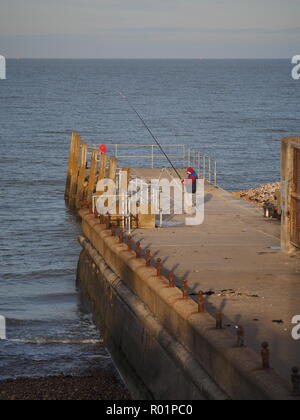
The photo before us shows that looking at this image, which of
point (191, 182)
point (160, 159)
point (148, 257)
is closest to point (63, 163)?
point (160, 159)

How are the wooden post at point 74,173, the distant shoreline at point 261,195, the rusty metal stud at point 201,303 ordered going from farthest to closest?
the wooden post at point 74,173 → the distant shoreline at point 261,195 → the rusty metal stud at point 201,303

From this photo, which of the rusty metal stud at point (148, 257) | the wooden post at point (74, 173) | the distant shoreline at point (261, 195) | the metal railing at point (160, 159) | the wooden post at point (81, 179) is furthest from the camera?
the metal railing at point (160, 159)

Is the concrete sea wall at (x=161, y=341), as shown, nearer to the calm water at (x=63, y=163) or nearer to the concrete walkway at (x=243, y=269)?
the concrete walkway at (x=243, y=269)

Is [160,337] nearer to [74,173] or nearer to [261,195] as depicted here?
[261,195]

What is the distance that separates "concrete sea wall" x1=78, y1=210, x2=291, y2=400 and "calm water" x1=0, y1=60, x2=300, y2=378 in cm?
124

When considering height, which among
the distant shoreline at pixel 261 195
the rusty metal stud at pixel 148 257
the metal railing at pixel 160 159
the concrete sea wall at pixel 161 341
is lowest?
the concrete sea wall at pixel 161 341

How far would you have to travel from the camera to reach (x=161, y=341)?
14.1 metres

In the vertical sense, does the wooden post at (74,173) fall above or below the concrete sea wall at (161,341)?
above

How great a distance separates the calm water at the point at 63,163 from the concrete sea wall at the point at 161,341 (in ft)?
4.06

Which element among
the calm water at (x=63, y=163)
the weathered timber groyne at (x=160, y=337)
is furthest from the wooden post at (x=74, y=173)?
the weathered timber groyne at (x=160, y=337)

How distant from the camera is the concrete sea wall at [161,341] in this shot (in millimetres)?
11094

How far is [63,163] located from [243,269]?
37.2 metres

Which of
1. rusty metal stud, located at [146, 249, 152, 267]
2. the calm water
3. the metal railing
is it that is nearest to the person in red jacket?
the calm water

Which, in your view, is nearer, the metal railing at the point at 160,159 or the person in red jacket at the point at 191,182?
the person in red jacket at the point at 191,182
